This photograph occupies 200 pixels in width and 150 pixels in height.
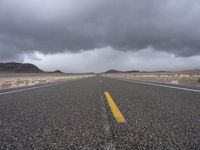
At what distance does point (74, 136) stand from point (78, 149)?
31cm

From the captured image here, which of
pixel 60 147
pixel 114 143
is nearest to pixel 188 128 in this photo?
pixel 114 143

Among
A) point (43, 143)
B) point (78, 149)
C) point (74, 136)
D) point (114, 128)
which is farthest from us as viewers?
point (114, 128)

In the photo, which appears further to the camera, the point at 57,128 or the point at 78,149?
the point at 57,128

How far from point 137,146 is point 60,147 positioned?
0.73 meters

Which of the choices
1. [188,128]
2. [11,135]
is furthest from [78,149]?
[188,128]

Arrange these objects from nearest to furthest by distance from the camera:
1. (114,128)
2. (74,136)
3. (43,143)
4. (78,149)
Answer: (78,149) → (43,143) → (74,136) → (114,128)

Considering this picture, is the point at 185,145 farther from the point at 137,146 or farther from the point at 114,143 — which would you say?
the point at 114,143

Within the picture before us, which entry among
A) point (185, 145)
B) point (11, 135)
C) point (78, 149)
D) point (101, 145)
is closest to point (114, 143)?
point (101, 145)

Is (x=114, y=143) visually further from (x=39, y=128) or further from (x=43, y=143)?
(x=39, y=128)

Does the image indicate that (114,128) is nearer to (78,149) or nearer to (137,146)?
(137,146)

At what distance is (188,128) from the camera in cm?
194

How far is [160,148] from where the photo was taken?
142 cm

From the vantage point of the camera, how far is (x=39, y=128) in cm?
198

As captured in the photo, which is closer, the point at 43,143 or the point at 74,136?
the point at 43,143
